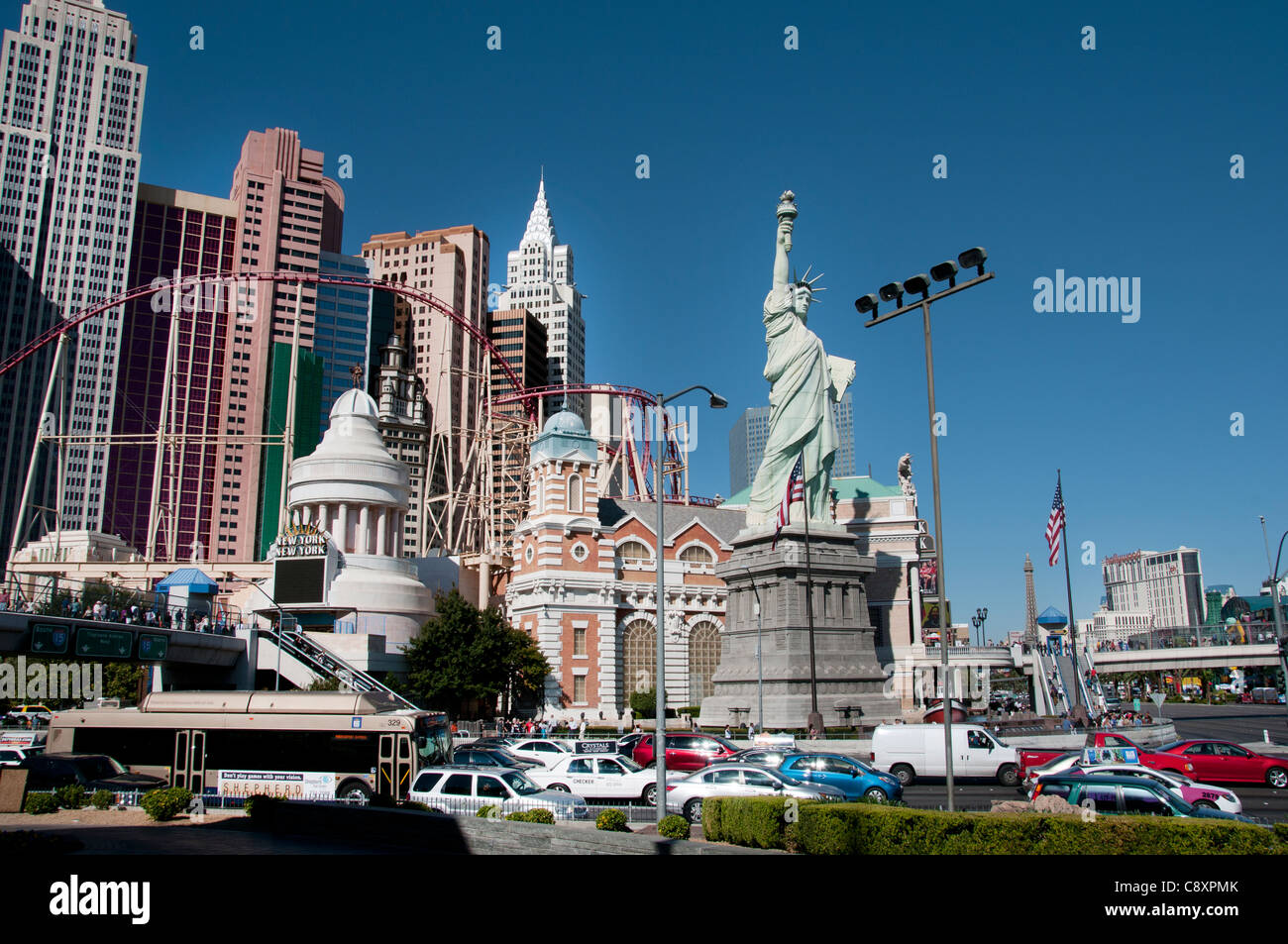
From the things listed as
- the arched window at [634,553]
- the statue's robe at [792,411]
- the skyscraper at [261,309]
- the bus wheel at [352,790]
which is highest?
the skyscraper at [261,309]

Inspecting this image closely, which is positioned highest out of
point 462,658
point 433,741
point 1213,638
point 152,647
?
point 1213,638

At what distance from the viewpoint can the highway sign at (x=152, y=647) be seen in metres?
37.5

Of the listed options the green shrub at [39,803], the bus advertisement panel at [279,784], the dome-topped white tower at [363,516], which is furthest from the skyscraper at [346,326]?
the green shrub at [39,803]

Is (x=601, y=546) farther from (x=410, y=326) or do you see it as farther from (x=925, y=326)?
(x=410, y=326)

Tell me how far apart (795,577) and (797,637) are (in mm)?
3347

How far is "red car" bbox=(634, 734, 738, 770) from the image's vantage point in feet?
106

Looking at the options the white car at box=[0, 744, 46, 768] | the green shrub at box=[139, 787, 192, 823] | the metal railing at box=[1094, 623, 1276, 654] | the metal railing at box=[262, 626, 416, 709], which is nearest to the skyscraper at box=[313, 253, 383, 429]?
the metal railing at box=[262, 626, 416, 709]

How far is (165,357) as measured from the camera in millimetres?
142750

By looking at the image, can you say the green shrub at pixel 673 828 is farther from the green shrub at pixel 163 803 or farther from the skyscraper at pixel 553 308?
the skyscraper at pixel 553 308

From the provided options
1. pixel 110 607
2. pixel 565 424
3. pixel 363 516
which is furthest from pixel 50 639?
pixel 565 424

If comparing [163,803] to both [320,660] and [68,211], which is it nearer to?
[320,660]

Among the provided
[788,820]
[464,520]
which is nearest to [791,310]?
[464,520]

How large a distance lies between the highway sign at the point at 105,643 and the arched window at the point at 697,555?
38860 mm
